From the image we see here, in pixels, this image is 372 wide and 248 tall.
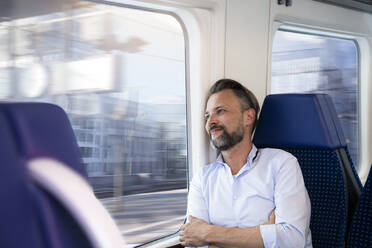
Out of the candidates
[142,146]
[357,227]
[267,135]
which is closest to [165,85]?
[142,146]

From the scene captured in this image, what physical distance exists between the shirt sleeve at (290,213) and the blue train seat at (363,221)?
0.66 ft

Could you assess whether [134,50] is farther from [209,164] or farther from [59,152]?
[59,152]

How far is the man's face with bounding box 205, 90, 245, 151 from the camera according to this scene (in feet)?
7.62

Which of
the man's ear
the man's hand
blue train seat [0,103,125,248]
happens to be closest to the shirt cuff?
the man's hand

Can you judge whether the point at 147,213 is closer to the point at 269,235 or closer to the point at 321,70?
the point at 269,235

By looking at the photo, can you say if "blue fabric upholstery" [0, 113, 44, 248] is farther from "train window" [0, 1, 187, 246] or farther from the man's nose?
the man's nose

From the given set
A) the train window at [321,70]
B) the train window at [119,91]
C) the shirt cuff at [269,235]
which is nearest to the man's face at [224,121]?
the train window at [119,91]

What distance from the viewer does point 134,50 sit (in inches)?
87.5

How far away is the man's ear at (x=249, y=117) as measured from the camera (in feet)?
7.92

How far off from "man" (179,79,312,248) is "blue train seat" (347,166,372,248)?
8.0 inches

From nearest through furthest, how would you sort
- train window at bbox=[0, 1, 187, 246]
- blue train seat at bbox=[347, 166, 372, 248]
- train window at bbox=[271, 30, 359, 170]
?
1. train window at bbox=[0, 1, 187, 246]
2. blue train seat at bbox=[347, 166, 372, 248]
3. train window at bbox=[271, 30, 359, 170]

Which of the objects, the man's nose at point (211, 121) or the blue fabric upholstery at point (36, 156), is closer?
the blue fabric upholstery at point (36, 156)

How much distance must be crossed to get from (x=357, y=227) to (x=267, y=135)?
0.62 meters

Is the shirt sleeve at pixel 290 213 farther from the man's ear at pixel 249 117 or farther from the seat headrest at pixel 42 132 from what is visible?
the seat headrest at pixel 42 132
